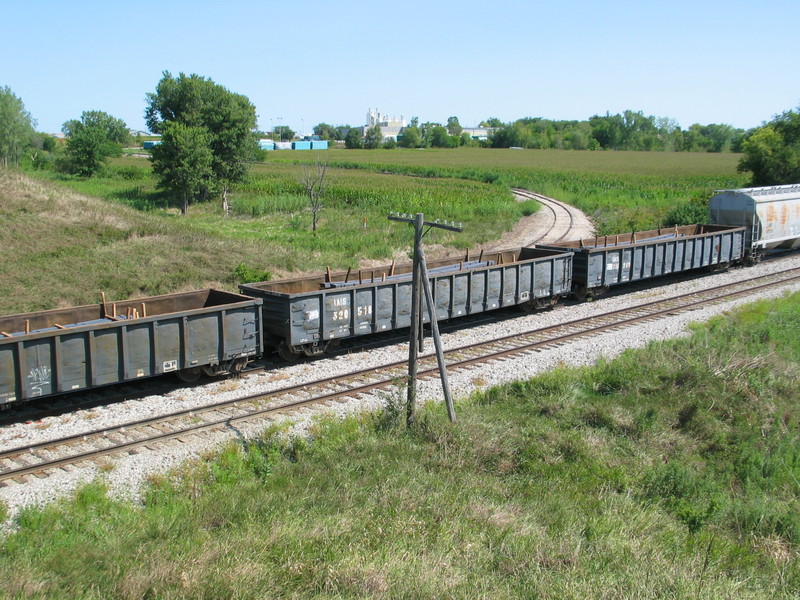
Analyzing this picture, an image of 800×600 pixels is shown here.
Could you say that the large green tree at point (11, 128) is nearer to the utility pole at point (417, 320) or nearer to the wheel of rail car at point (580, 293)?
the wheel of rail car at point (580, 293)

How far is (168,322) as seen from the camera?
1413 centimetres

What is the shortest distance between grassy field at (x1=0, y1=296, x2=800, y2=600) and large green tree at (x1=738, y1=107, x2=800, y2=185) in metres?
40.0

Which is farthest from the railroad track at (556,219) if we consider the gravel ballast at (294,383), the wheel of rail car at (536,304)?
the wheel of rail car at (536,304)

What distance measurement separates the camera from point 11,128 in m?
66.2

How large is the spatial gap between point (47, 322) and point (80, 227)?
15848mm

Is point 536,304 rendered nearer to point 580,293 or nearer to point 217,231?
point 580,293

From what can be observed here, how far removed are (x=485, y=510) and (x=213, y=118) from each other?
45.9 m

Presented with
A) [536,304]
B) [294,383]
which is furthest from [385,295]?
[536,304]

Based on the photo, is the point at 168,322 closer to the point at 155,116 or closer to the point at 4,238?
the point at 4,238

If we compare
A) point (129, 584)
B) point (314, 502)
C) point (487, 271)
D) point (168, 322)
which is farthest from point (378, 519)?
point (487, 271)

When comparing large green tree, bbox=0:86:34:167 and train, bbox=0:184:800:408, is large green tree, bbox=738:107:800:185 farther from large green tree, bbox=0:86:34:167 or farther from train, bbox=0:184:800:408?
large green tree, bbox=0:86:34:167

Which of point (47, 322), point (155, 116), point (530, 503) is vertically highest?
point (155, 116)

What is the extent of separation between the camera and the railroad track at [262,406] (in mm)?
11359

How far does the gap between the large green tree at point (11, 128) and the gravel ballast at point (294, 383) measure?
57.8 metres
